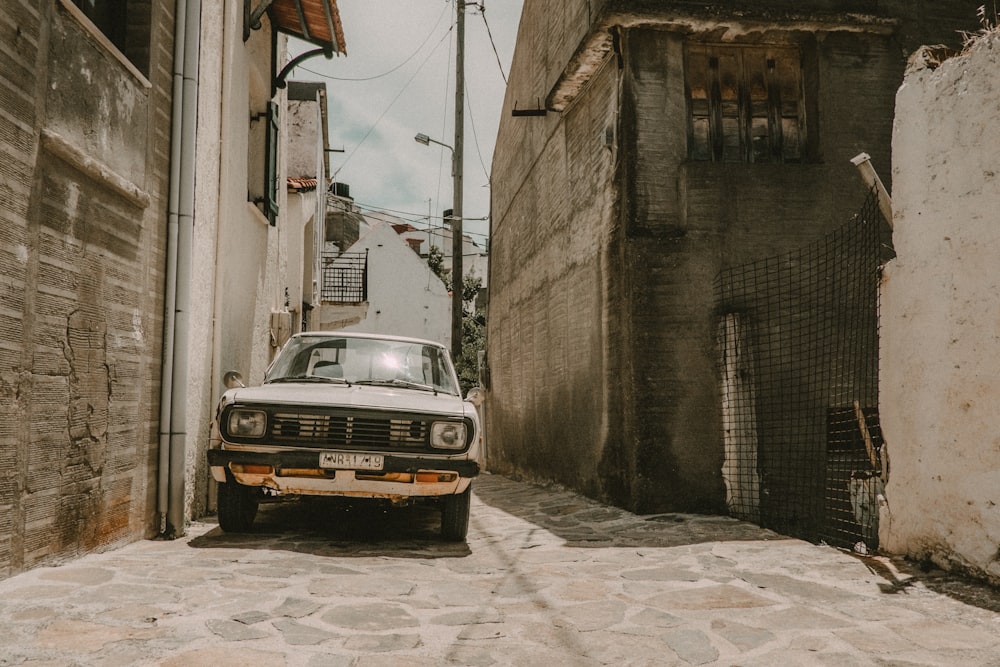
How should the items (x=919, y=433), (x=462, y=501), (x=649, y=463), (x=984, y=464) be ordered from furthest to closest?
(x=649, y=463), (x=462, y=501), (x=919, y=433), (x=984, y=464)

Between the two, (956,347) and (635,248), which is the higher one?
(635,248)

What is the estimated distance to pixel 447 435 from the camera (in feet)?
18.1

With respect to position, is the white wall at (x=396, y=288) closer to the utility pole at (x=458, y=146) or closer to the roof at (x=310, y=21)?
the utility pole at (x=458, y=146)

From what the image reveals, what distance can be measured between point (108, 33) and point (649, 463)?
5.55 metres

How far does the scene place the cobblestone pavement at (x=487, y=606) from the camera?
3.09m

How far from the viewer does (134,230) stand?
5.24 metres

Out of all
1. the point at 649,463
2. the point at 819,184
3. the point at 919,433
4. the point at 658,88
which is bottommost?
the point at 649,463

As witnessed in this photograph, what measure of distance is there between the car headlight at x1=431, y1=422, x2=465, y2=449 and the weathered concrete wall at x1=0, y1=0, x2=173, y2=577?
203cm

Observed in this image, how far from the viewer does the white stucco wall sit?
3.96m

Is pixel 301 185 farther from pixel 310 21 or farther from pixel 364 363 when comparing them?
pixel 364 363

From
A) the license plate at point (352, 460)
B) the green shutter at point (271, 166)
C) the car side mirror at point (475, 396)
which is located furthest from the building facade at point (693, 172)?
the green shutter at point (271, 166)

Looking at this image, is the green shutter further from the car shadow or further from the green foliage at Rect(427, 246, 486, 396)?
the green foliage at Rect(427, 246, 486, 396)

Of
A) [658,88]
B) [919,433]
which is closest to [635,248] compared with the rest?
[658,88]

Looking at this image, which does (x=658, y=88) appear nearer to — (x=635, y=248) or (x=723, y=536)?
(x=635, y=248)
